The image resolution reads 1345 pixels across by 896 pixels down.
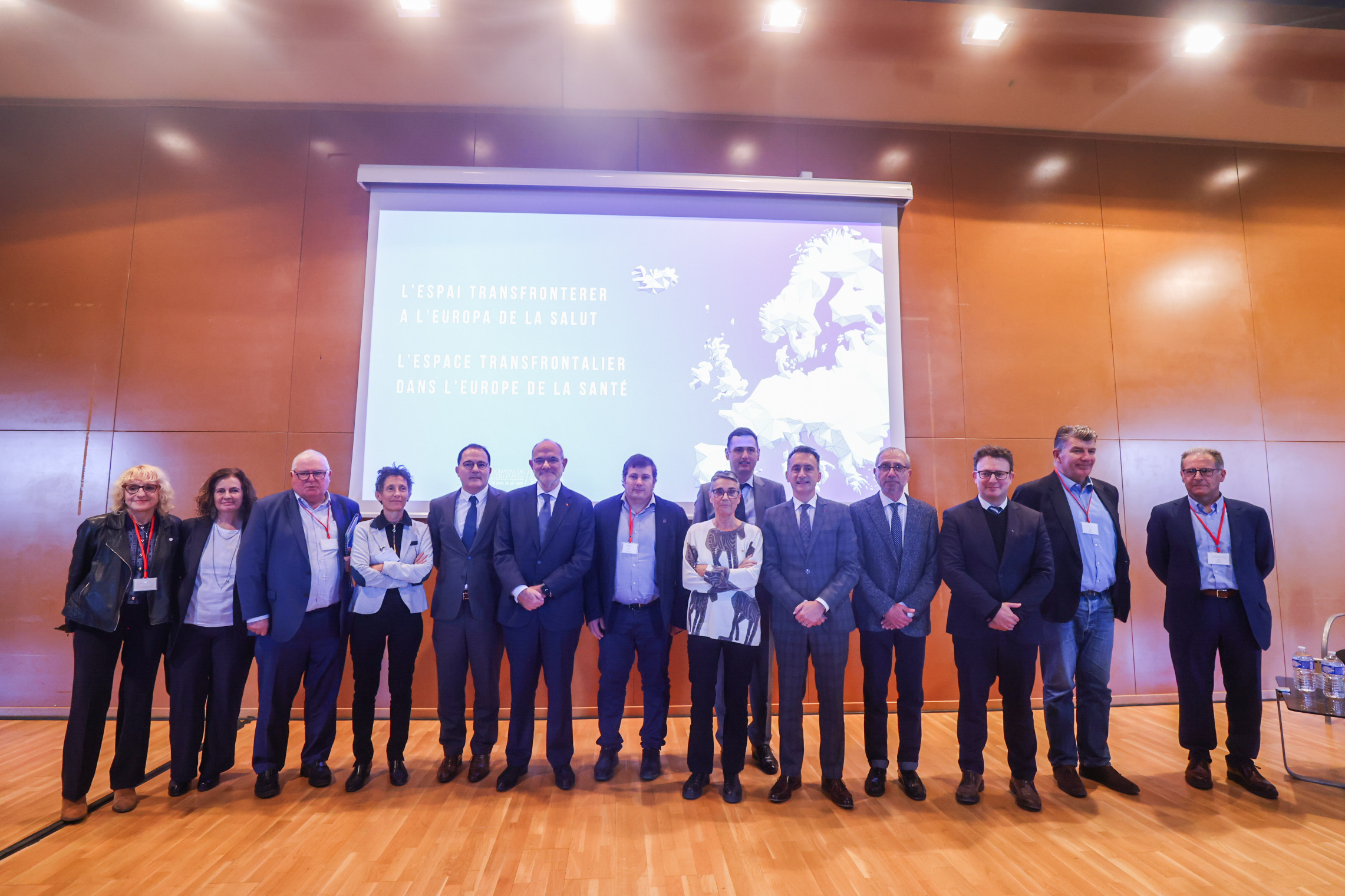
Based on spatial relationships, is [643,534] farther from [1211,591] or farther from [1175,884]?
[1211,591]

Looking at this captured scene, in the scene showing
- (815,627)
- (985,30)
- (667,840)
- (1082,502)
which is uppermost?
(985,30)

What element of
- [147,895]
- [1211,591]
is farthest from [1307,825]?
[147,895]

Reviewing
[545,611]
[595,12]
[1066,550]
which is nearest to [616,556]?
[545,611]

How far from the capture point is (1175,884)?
221cm

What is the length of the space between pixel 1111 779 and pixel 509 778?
2882mm

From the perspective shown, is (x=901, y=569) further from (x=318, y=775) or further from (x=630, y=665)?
(x=318, y=775)

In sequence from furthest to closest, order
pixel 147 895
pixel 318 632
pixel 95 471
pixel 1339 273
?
pixel 1339 273 < pixel 95 471 < pixel 318 632 < pixel 147 895

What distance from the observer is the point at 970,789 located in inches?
113

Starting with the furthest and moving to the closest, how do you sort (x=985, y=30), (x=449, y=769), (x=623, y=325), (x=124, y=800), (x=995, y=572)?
(x=623, y=325)
(x=985, y=30)
(x=449, y=769)
(x=995, y=572)
(x=124, y=800)

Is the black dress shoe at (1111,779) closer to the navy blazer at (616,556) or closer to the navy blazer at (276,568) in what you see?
the navy blazer at (616,556)

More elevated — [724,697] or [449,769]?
[724,697]

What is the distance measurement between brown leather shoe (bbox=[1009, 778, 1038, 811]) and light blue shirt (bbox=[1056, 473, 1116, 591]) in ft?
3.12

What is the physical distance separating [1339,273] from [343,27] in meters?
7.74

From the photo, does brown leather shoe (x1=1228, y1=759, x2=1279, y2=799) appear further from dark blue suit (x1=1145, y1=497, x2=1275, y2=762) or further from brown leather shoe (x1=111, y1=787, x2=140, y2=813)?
brown leather shoe (x1=111, y1=787, x2=140, y2=813)
